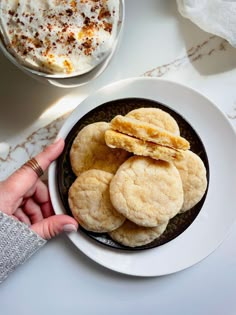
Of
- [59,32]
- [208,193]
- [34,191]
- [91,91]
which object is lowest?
[208,193]

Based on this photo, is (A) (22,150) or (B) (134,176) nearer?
(B) (134,176)

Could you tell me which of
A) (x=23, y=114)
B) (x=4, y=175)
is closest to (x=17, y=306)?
(x=4, y=175)

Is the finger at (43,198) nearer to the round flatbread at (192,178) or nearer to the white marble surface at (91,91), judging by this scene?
the white marble surface at (91,91)

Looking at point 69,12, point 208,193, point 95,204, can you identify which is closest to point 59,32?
point 69,12

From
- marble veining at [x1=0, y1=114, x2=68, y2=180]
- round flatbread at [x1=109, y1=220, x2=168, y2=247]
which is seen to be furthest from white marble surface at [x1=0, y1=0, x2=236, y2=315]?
round flatbread at [x1=109, y1=220, x2=168, y2=247]

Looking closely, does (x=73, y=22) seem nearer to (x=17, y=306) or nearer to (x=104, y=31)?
(x=104, y=31)

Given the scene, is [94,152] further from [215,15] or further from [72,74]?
[215,15]
